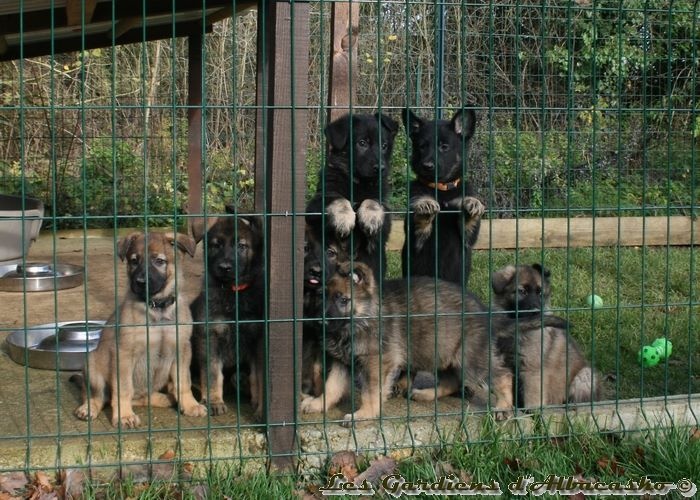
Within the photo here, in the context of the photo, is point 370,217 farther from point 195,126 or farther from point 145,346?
point 195,126

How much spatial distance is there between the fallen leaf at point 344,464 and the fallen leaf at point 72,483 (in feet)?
3.83

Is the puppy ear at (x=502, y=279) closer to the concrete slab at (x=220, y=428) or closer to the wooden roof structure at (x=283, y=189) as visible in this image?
the concrete slab at (x=220, y=428)

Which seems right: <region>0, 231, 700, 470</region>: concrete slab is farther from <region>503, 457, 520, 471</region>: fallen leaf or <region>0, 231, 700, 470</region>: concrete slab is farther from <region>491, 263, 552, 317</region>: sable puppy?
<region>491, 263, 552, 317</region>: sable puppy

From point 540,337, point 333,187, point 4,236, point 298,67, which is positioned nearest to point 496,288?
point 540,337

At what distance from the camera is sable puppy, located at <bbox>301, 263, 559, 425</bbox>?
4922 mm

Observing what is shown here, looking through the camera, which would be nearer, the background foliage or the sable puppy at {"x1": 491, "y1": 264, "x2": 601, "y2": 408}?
the sable puppy at {"x1": 491, "y1": 264, "x2": 601, "y2": 408}

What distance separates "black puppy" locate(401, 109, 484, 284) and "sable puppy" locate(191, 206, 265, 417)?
47.6 inches

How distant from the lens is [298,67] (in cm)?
425

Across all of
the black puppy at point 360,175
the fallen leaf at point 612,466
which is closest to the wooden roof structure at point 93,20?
the black puppy at point 360,175

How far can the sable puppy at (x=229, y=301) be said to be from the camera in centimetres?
507

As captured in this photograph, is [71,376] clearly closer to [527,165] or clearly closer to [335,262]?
[335,262]

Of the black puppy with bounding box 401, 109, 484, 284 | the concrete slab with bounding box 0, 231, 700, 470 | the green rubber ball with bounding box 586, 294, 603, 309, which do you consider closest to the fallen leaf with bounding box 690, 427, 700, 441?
the concrete slab with bounding box 0, 231, 700, 470

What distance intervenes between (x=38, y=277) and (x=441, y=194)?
3.93 m

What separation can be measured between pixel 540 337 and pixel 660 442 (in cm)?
87
